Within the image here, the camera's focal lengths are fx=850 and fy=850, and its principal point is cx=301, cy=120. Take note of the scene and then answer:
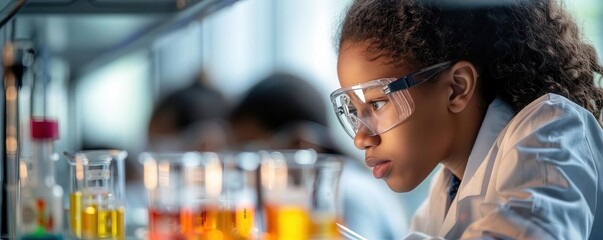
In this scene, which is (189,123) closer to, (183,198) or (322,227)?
(183,198)

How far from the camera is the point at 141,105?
3664mm

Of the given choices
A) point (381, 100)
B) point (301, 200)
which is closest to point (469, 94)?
A: point (381, 100)

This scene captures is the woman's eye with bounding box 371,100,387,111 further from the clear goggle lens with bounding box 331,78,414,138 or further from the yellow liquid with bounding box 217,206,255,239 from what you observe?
the yellow liquid with bounding box 217,206,255,239

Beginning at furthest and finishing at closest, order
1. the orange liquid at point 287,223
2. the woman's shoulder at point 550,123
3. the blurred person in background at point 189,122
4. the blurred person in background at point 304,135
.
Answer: the blurred person in background at point 189,122 < the blurred person in background at point 304,135 < the woman's shoulder at point 550,123 < the orange liquid at point 287,223

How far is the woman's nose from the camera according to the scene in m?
1.18

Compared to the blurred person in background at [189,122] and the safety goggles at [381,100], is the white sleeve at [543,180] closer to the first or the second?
the safety goggles at [381,100]

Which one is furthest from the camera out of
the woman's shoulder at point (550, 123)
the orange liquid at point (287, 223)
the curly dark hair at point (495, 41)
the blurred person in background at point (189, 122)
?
the blurred person in background at point (189, 122)

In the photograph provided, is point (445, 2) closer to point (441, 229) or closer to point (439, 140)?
point (439, 140)

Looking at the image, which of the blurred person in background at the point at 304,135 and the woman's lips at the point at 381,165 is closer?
the woman's lips at the point at 381,165

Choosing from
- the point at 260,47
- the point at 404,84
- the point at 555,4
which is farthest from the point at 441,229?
the point at 260,47

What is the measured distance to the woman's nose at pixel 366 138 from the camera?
118 centimetres

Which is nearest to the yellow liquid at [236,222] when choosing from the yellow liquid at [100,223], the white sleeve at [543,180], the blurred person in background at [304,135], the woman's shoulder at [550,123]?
the yellow liquid at [100,223]

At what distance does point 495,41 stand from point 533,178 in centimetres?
28

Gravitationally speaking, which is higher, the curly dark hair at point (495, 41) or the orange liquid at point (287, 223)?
the curly dark hair at point (495, 41)
